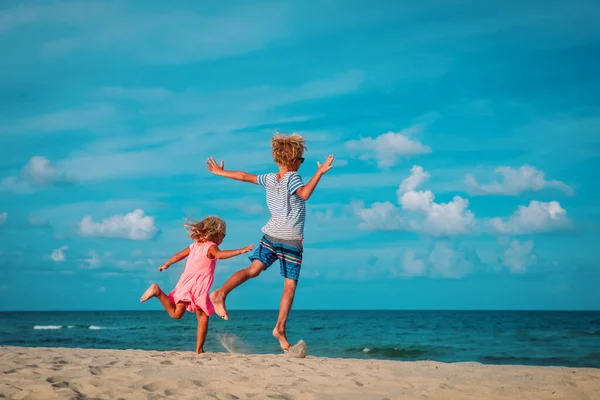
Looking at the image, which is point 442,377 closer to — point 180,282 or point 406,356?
point 180,282

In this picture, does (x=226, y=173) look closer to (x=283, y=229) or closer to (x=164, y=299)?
(x=283, y=229)

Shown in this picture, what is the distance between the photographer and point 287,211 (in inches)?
254

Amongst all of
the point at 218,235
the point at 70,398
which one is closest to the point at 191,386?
the point at 70,398

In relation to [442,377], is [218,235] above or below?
above

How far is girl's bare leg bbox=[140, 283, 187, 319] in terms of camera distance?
21.3ft

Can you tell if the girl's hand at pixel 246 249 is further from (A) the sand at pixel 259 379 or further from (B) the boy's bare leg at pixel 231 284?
(A) the sand at pixel 259 379

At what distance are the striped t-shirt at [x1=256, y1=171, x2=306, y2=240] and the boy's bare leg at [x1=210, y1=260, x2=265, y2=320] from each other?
0.41 meters

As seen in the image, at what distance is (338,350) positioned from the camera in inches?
661

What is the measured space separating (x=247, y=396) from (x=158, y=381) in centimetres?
77

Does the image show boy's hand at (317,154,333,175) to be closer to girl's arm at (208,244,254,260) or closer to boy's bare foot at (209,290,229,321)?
girl's arm at (208,244,254,260)

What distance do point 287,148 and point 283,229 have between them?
0.95 m

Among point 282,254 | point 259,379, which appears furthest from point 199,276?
point 259,379

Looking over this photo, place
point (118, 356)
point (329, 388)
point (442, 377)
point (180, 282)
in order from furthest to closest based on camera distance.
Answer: point (180, 282)
point (118, 356)
point (442, 377)
point (329, 388)

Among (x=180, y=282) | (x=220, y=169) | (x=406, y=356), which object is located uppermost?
(x=220, y=169)
